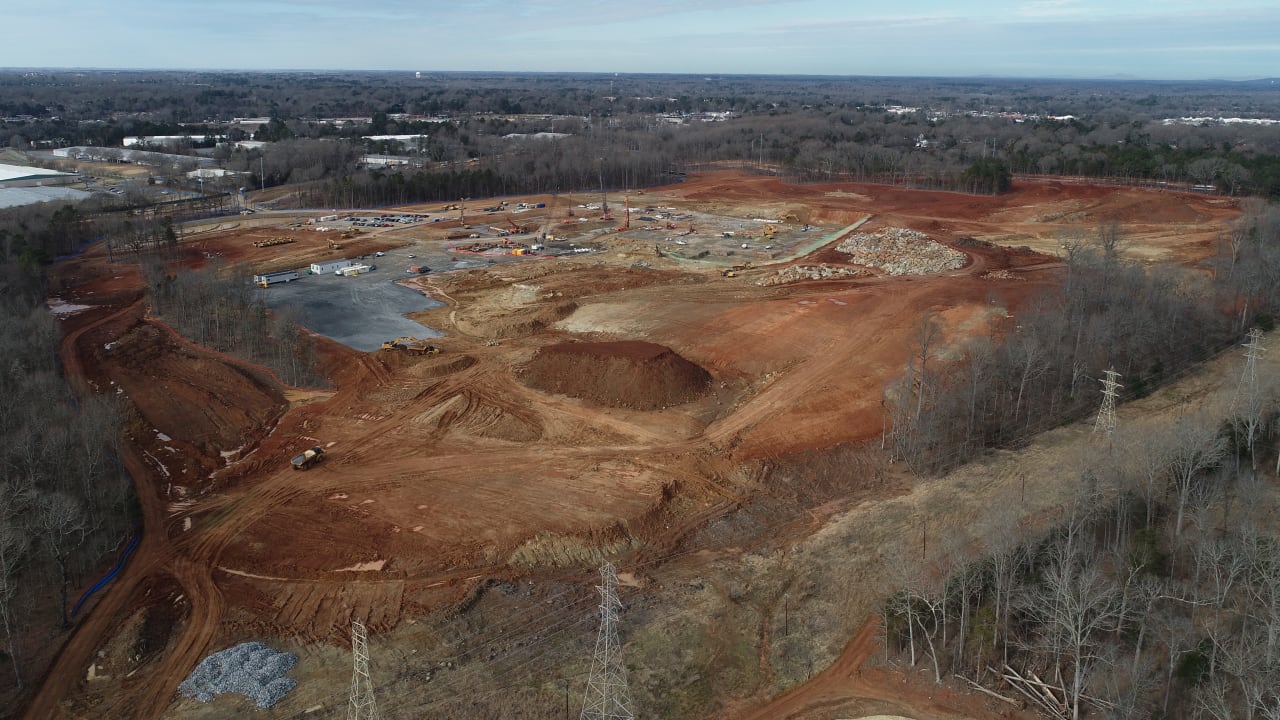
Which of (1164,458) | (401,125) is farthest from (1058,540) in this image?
(401,125)

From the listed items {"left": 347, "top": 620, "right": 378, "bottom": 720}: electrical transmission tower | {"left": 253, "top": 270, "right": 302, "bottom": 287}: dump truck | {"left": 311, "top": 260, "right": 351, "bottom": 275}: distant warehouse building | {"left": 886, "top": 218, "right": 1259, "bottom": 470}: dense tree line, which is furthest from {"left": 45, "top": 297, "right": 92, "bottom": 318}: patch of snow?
{"left": 886, "top": 218, "right": 1259, "bottom": 470}: dense tree line

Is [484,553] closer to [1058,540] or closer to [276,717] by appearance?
[276,717]

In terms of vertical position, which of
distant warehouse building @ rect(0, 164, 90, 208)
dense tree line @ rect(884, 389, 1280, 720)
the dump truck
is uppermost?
distant warehouse building @ rect(0, 164, 90, 208)

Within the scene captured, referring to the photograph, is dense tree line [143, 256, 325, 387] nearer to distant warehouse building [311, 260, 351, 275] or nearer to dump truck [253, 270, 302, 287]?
dump truck [253, 270, 302, 287]

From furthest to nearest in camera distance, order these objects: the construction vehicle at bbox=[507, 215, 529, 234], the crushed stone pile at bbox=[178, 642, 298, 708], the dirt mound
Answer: the construction vehicle at bbox=[507, 215, 529, 234] → the dirt mound → the crushed stone pile at bbox=[178, 642, 298, 708]

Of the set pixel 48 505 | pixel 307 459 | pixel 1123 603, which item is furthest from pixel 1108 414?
pixel 48 505
